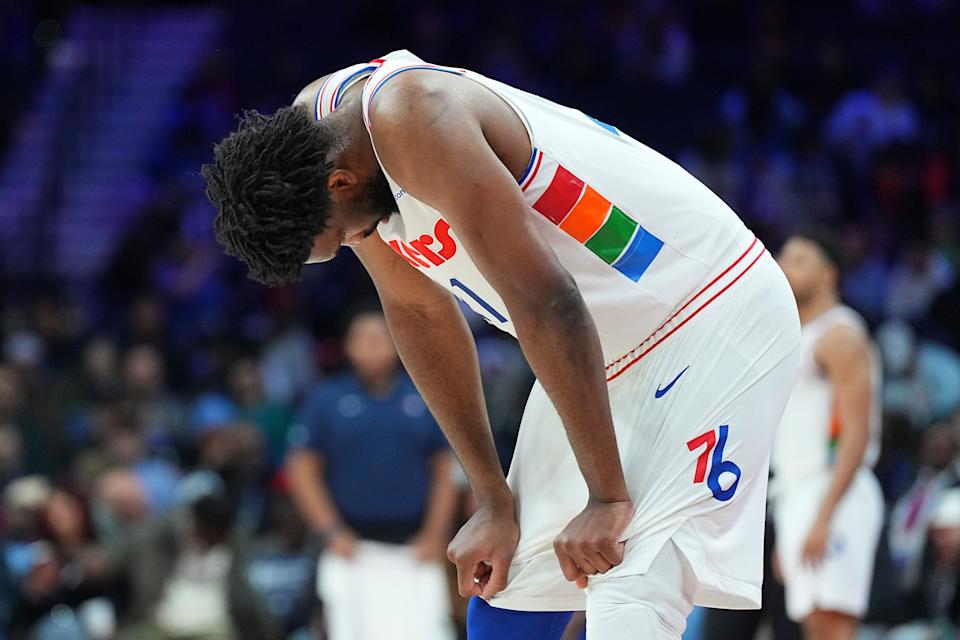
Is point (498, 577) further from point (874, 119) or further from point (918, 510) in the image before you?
point (874, 119)

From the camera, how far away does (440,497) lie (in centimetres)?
711

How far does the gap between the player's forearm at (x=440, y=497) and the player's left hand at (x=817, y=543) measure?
6.10 feet

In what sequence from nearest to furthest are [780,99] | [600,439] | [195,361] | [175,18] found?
[600,439], [195,361], [780,99], [175,18]

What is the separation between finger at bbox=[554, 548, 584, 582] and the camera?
2891mm

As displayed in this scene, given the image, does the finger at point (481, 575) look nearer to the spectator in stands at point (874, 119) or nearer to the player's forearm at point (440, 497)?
the player's forearm at point (440, 497)

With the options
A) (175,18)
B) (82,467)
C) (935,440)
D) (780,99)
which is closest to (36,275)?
(82,467)

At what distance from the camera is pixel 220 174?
9.31 ft

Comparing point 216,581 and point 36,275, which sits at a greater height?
point 216,581

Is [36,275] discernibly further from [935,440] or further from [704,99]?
[935,440]

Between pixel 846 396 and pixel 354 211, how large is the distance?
3646 millimetres

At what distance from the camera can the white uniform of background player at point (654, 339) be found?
2879 millimetres

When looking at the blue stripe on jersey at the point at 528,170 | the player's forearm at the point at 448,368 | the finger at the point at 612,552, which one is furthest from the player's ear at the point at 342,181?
the finger at the point at 612,552

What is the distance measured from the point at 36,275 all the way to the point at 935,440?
810 centimetres

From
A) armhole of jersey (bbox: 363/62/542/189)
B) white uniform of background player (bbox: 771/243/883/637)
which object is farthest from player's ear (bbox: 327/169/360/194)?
white uniform of background player (bbox: 771/243/883/637)
